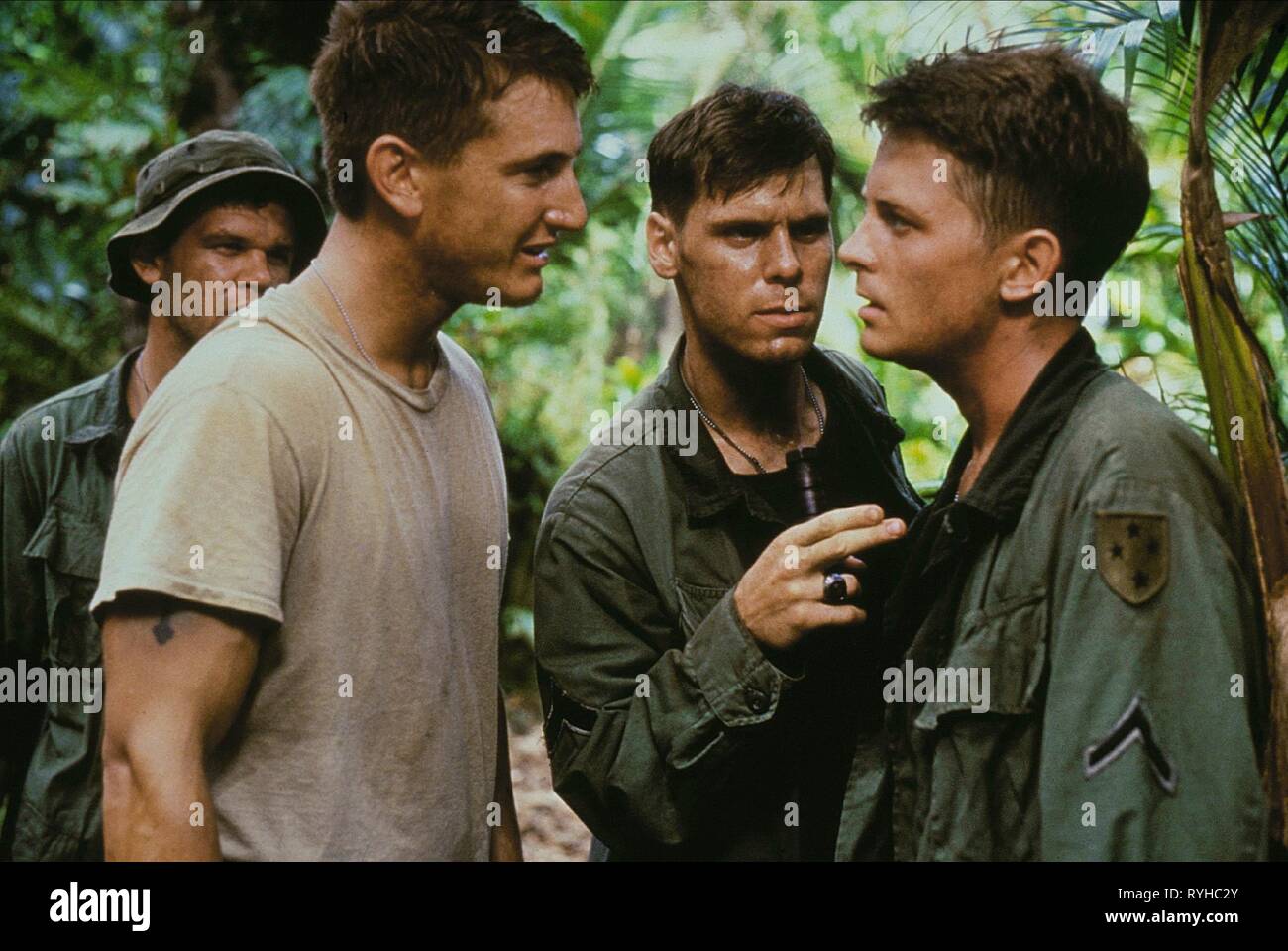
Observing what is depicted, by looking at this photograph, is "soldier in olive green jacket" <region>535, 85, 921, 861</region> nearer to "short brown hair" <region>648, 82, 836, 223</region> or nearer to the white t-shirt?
"short brown hair" <region>648, 82, 836, 223</region>

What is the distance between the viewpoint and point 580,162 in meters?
6.66

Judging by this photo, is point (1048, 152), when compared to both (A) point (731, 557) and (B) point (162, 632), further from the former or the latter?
(B) point (162, 632)

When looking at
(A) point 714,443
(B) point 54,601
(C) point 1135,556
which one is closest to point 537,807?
(B) point 54,601

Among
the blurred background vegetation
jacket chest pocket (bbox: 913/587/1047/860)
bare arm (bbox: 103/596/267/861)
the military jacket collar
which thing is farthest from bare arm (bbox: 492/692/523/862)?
the blurred background vegetation

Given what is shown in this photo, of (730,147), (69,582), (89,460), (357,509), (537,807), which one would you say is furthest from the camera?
(537,807)

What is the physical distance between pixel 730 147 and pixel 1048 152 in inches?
25.2

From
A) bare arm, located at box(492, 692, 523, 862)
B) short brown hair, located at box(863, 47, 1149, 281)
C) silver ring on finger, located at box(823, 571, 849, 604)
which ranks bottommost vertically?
bare arm, located at box(492, 692, 523, 862)

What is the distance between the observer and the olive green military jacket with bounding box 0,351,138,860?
10.2 feet

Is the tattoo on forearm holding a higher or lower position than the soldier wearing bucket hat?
lower

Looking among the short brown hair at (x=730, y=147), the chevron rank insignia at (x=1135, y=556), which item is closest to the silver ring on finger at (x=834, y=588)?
the chevron rank insignia at (x=1135, y=556)

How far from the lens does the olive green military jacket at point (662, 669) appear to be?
2320mm

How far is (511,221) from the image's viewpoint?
2383 millimetres

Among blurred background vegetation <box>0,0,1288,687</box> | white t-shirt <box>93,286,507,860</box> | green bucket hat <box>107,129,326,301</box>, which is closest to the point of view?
white t-shirt <box>93,286,507,860</box>

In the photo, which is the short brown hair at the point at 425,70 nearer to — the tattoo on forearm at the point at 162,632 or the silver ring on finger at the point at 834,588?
the tattoo on forearm at the point at 162,632
